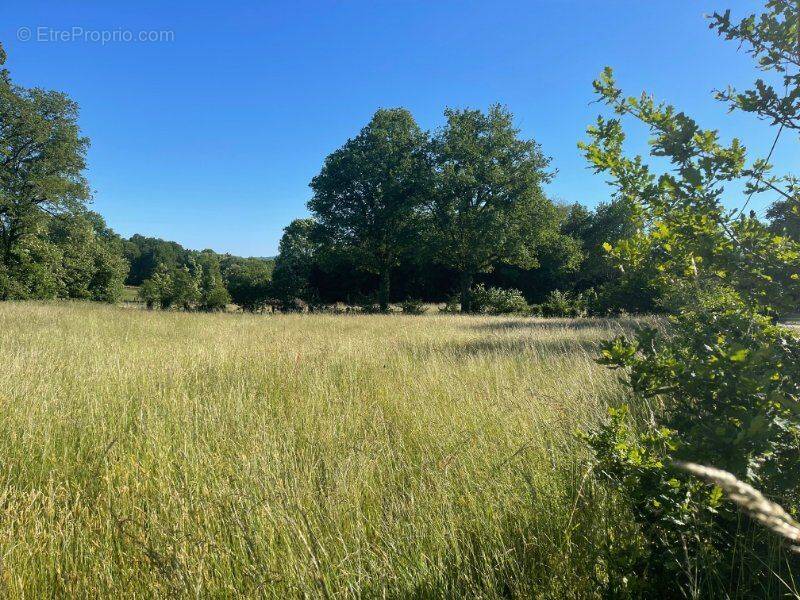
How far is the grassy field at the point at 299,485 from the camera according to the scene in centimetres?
178

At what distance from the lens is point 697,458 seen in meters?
1.44

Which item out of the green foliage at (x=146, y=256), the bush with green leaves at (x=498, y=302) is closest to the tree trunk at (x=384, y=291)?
the bush with green leaves at (x=498, y=302)

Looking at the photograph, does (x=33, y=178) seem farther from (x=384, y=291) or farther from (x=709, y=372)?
(x=709, y=372)

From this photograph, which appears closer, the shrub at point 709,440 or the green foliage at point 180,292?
the shrub at point 709,440

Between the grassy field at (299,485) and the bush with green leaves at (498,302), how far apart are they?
19.6 meters

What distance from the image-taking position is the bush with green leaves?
2405 centimetres

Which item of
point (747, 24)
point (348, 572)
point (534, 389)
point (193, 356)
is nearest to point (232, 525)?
point (348, 572)

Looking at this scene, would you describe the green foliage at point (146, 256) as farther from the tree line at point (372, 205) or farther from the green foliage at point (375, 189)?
the green foliage at point (375, 189)

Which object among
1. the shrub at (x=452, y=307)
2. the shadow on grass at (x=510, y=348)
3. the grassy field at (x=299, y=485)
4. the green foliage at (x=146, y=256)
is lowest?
the grassy field at (x=299, y=485)

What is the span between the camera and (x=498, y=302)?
24594mm

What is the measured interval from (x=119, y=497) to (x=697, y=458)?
2889 millimetres

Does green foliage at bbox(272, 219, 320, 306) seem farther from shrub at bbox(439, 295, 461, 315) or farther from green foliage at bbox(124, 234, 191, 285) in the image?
green foliage at bbox(124, 234, 191, 285)

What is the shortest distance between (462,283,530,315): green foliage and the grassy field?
1964cm

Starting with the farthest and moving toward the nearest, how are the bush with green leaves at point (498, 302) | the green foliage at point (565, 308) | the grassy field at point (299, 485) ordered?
the bush with green leaves at point (498, 302) < the green foliage at point (565, 308) < the grassy field at point (299, 485)
